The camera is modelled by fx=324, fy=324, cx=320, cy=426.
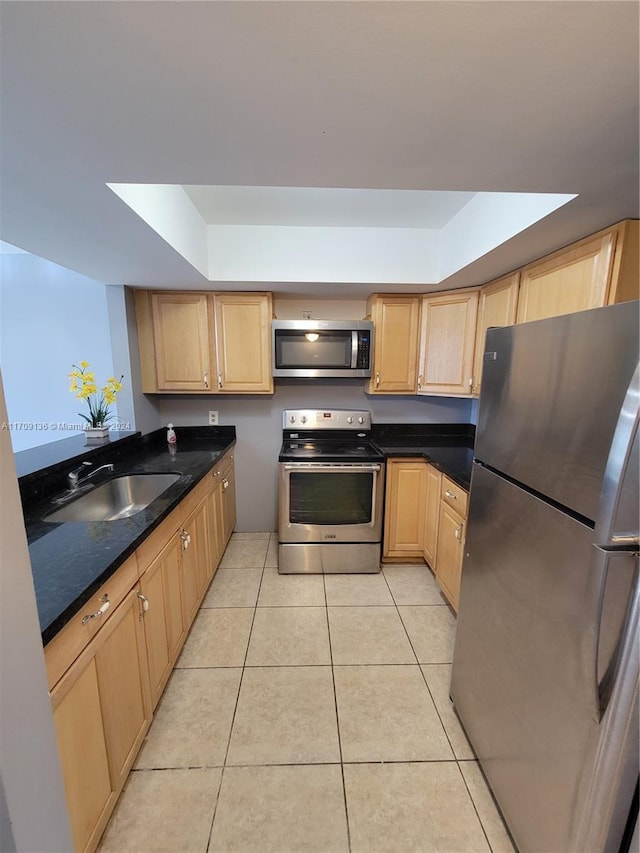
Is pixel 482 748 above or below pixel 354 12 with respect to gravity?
below

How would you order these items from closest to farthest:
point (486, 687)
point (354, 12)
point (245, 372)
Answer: point (354, 12) < point (486, 687) < point (245, 372)

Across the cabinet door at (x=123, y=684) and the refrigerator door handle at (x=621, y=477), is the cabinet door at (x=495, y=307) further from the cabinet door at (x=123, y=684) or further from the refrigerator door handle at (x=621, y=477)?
the cabinet door at (x=123, y=684)

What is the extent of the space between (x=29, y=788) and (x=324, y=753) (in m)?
1.10

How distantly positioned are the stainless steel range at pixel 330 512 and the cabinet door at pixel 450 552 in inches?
18.1

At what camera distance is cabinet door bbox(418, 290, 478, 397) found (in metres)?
2.33

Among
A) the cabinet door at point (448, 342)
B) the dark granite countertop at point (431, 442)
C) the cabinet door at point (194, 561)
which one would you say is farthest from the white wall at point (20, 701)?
the cabinet door at point (448, 342)

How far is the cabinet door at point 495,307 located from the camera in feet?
6.20

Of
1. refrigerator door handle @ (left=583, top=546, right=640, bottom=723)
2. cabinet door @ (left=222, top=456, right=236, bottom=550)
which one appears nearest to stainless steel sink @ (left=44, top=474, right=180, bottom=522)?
cabinet door @ (left=222, top=456, right=236, bottom=550)

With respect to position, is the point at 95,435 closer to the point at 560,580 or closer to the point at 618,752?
the point at 560,580

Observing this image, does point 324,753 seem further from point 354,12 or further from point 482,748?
point 354,12

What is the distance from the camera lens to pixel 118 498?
6.40 feet

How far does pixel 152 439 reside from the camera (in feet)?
8.98

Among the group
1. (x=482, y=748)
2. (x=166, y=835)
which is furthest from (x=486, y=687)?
(x=166, y=835)

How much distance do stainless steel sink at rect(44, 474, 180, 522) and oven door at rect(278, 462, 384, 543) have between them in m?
0.86
